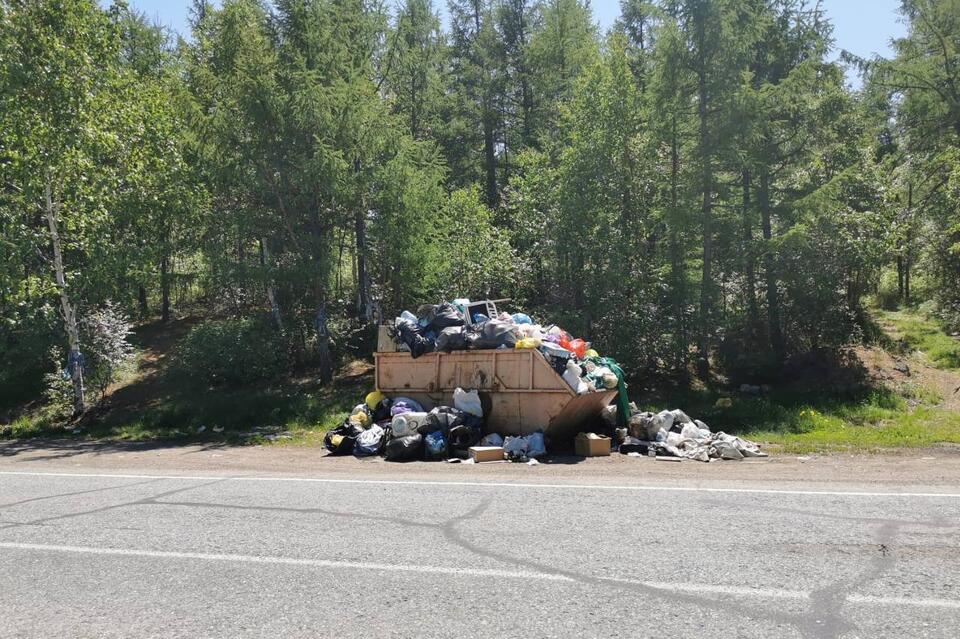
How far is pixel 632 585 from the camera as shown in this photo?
4.51 meters

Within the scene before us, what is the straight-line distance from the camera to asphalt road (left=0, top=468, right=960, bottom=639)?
13.3 feet

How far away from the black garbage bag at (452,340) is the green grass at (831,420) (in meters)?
5.56

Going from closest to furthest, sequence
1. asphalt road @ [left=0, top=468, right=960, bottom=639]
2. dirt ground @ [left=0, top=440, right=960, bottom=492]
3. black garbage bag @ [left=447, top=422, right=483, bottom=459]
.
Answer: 1. asphalt road @ [left=0, top=468, right=960, bottom=639]
2. dirt ground @ [left=0, top=440, right=960, bottom=492]
3. black garbage bag @ [left=447, top=422, right=483, bottom=459]

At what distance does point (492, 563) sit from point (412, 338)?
8.67 meters

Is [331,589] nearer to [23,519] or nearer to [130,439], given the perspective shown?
[23,519]

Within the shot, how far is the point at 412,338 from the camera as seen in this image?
531 inches

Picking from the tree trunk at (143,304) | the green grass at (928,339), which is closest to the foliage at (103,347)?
the tree trunk at (143,304)

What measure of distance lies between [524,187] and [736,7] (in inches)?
303

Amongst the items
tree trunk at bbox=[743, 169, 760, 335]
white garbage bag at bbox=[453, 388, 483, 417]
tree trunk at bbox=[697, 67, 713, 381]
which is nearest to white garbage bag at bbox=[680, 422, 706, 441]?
white garbage bag at bbox=[453, 388, 483, 417]

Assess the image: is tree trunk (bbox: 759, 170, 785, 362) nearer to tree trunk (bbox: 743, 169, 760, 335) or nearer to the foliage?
tree trunk (bbox: 743, 169, 760, 335)

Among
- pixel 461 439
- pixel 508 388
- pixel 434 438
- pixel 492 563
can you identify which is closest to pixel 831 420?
pixel 508 388

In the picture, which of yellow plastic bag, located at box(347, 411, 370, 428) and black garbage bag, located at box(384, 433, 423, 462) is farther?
yellow plastic bag, located at box(347, 411, 370, 428)

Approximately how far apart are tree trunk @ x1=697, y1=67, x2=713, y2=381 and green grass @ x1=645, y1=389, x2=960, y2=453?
1.58 meters

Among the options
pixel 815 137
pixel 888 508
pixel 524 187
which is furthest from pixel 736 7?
pixel 888 508
